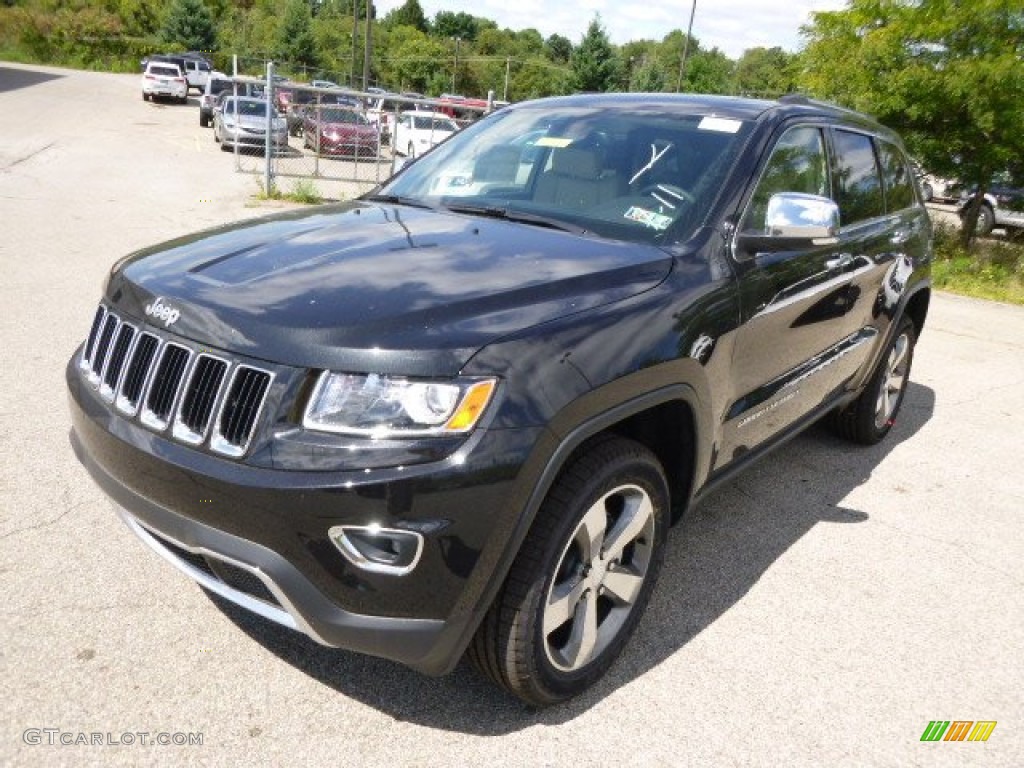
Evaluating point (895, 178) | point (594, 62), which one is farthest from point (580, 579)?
point (594, 62)

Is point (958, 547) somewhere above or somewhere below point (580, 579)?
below

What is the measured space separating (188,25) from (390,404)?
73.3 m

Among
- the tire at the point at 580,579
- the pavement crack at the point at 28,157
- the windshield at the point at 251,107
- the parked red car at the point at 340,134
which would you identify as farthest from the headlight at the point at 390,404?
the windshield at the point at 251,107

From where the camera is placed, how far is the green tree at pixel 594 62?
53.8 meters

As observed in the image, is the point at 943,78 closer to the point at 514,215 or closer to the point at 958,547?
the point at 958,547

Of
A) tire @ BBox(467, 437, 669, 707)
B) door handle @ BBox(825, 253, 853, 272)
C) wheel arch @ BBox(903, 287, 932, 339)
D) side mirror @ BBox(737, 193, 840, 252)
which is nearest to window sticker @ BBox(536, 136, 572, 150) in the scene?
side mirror @ BBox(737, 193, 840, 252)

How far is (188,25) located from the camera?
65.1 metres

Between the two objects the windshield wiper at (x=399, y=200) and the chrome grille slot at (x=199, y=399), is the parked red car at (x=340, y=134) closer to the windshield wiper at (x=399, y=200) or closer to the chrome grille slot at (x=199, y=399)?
the windshield wiper at (x=399, y=200)

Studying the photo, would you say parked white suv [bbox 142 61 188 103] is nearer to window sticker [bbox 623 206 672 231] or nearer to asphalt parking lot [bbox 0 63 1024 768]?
asphalt parking lot [bbox 0 63 1024 768]

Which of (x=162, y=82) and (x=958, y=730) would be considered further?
(x=162, y=82)

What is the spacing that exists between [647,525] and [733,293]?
0.84 m

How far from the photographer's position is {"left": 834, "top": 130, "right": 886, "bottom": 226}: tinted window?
3932mm

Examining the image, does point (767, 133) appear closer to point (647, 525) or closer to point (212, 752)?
point (647, 525)

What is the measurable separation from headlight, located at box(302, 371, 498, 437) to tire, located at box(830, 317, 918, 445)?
3.41 meters
